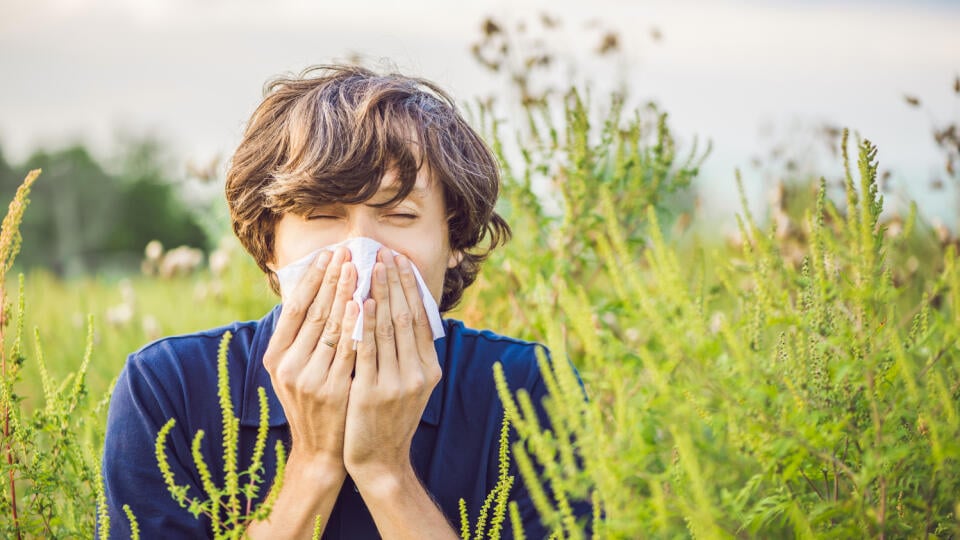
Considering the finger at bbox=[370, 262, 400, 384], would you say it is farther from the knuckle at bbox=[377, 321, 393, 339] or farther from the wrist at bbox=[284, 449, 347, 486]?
the wrist at bbox=[284, 449, 347, 486]

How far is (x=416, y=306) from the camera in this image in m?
2.07

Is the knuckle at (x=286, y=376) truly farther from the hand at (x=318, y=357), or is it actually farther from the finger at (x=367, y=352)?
the finger at (x=367, y=352)

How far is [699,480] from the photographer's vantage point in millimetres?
1155

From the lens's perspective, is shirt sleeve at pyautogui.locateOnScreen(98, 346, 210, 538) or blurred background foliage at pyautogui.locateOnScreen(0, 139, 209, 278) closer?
shirt sleeve at pyautogui.locateOnScreen(98, 346, 210, 538)

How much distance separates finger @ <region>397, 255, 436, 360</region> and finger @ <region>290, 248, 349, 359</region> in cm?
15

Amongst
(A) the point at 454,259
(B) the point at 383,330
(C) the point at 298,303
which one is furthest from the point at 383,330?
(A) the point at 454,259

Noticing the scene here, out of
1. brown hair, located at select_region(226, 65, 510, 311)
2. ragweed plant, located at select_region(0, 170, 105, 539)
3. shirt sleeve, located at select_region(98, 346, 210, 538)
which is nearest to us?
ragweed plant, located at select_region(0, 170, 105, 539)

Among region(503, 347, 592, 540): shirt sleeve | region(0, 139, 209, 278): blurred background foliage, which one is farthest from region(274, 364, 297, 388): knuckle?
region(0, 139, 209, 278): blurred background foliage

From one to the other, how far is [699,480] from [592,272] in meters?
2.43

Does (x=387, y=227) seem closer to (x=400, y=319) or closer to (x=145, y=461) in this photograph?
(x=400, y=319)

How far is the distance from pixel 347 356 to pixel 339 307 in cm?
11

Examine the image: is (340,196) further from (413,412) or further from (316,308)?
(413,412)

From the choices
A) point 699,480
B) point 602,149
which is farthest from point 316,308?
point 602,149

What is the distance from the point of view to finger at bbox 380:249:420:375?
203 centimetres
